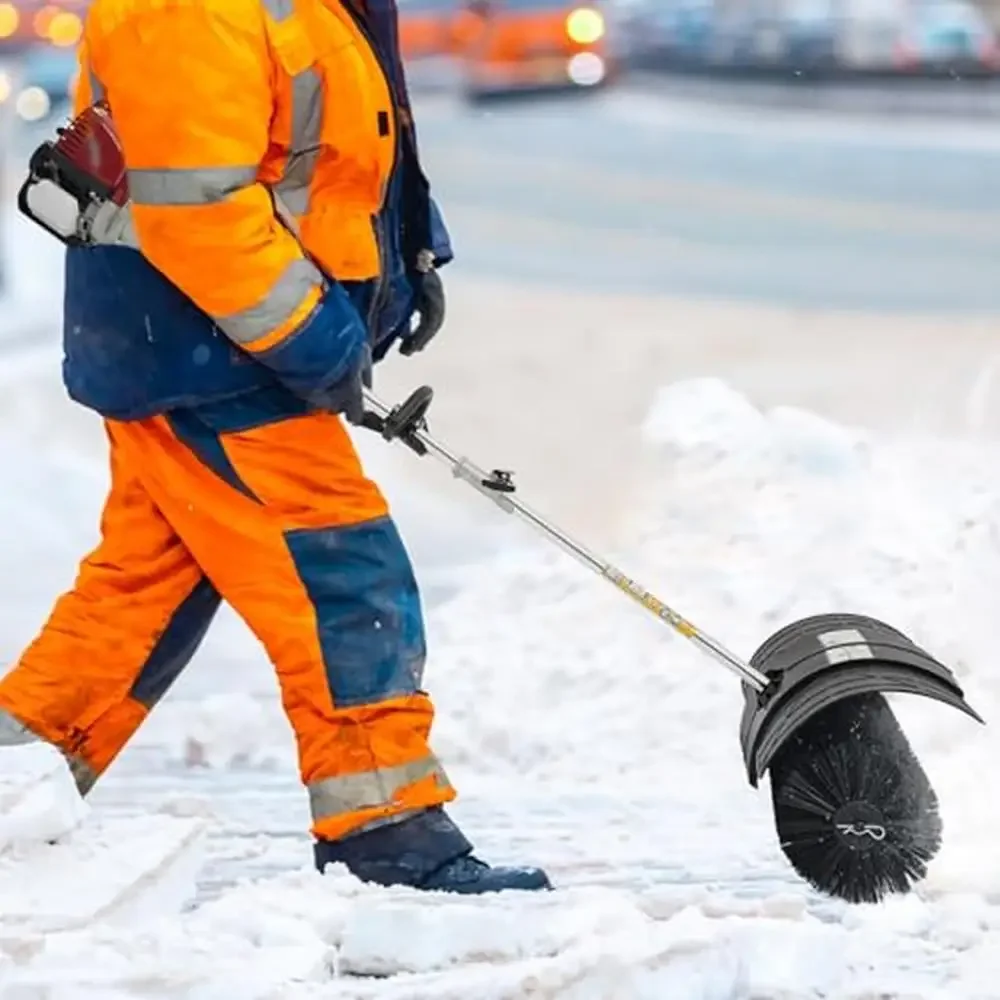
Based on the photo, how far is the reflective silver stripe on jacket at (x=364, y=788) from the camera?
2.34 metres

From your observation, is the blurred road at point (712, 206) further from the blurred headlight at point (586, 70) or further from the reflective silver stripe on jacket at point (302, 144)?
the reflective silver stripe on jacket at point (302, 144)

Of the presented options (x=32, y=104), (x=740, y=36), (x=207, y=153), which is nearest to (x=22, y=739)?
(x=207, y=153)

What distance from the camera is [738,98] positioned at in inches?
149

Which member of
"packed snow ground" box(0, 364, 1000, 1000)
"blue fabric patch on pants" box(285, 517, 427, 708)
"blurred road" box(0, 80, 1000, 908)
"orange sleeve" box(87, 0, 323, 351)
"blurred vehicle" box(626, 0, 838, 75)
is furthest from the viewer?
"blurred vehicle" box(626, 0, 838, 75)

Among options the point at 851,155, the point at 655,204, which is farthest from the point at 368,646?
the point at 851,155

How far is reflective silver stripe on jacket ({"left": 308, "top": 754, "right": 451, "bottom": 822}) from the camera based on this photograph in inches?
92.2

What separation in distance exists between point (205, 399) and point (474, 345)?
1.18 metres

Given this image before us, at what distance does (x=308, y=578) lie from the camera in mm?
2320

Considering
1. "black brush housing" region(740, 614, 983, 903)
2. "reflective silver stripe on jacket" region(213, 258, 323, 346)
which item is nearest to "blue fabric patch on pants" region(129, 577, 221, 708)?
"reflective silver stripe on jacket" region(213, 258, 323, 346)

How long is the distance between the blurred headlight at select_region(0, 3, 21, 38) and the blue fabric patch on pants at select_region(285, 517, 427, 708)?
142cm

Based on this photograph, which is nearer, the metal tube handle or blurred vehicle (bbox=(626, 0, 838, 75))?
the metal tube handle

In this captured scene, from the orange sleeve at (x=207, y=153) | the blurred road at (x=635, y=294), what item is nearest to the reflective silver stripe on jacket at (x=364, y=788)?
the orange sleeve at (x=207, y=153)

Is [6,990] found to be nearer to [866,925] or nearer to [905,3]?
[866,925]

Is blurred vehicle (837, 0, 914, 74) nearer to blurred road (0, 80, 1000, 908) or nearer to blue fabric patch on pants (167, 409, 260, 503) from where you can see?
blurred road (0, 80, 1000, 908)
